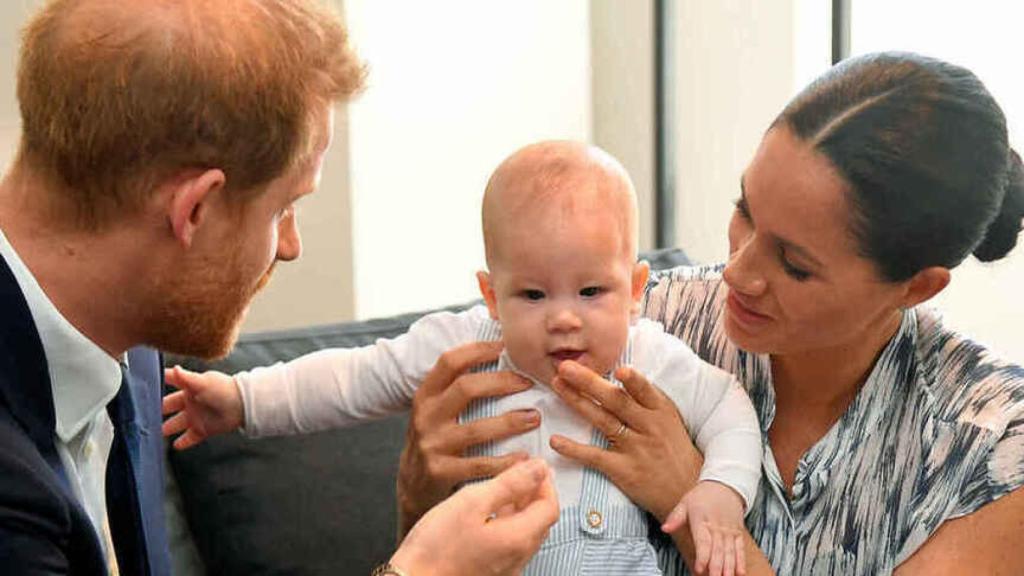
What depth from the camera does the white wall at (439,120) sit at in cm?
321

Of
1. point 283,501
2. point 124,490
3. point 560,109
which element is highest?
point 560,109

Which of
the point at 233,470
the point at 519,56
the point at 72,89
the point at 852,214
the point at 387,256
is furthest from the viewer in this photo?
the point at 519,56

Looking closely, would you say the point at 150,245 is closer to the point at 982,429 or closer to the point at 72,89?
the point at 72,89

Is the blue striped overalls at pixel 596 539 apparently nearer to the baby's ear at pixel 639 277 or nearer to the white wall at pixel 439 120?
the baby's ear at pixel 639 277

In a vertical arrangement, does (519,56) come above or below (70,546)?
above

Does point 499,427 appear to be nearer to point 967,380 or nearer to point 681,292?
point 681,292

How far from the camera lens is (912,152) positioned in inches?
64.9

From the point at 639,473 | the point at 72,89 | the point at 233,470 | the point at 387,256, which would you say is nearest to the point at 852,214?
the point at 639,473

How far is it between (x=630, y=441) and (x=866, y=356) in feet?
1.13

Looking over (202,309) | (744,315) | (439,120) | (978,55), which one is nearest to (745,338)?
(744,315)

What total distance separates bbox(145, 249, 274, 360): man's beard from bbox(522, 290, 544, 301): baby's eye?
0.35 metres

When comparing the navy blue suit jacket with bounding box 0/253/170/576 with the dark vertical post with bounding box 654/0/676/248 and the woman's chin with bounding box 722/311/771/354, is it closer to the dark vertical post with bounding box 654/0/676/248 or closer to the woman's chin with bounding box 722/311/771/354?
the woman's chin with bounding box 722/311/771/354

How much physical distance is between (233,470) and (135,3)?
3.29 ft

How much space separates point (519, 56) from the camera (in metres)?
3.60
